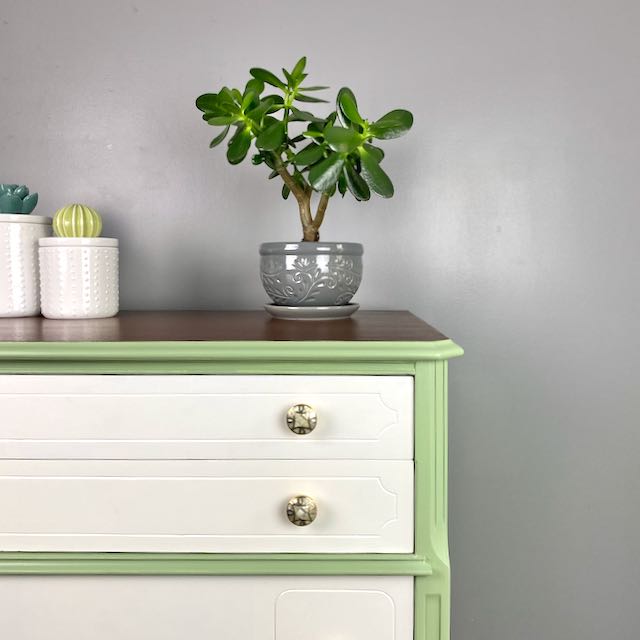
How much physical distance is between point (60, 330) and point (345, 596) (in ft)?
1.70

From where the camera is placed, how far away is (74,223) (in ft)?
3.74

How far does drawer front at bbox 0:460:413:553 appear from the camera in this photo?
0.90 m

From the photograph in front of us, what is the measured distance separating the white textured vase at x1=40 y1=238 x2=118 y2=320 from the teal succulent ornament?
0.33ft

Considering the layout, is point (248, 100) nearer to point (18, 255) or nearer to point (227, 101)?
point (227, 101)

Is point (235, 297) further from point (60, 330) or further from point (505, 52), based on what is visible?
point (505, 52)

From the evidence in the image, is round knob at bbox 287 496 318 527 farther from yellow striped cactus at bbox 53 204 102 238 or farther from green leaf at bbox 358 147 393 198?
yellow striped cactus at bbox 53 204 102 238

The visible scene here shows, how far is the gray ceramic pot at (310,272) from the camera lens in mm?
1094

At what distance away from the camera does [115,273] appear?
46.8 inches

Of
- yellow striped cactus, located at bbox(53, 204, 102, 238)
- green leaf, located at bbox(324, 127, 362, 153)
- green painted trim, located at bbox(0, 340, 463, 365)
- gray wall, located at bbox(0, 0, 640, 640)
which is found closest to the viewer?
green painted trim, located at bbox(0, 340, 463, 365)

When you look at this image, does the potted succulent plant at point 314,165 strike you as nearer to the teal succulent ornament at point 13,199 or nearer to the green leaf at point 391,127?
the green leaf at point 391,127

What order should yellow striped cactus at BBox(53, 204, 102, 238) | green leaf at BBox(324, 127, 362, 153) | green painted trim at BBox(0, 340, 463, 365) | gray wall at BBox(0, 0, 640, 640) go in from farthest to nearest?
1. gray wall at BBox(0, 0, 640, 640)
2. yellow striped cactus at BBox(53, 204, 102, 238)
3. green leaf at BBox(324, 127, 362, 153)
4. green painted trim at BBox(0, 340, 463, 365)

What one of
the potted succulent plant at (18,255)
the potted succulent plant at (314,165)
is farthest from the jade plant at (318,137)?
the potted succulent plant at (18,255)

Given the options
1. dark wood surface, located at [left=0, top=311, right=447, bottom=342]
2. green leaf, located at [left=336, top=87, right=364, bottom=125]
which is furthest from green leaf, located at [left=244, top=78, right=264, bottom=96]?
dark wood surface, located at [left=0, top=311, right=447, bottom=342]

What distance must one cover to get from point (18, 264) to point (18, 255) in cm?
1
